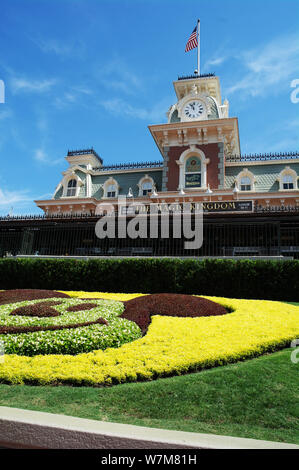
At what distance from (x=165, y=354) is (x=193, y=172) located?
79.3 ft

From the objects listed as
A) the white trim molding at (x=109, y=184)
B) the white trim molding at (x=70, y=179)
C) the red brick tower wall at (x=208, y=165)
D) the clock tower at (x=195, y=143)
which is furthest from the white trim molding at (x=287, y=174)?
the white trim molding at (x=70, y=179)

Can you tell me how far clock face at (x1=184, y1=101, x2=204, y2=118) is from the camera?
95.9ft

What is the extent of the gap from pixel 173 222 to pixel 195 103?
1908 cm

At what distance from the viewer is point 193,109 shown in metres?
29.6

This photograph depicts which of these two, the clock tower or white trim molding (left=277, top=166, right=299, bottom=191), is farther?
the clock tower

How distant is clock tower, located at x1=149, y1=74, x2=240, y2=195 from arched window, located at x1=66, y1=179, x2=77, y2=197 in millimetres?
9245

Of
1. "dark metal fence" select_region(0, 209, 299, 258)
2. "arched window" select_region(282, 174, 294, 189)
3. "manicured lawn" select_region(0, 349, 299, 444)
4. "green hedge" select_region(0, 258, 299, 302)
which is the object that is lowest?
"manicured lawn" select_region(0, 349, 299, 444)

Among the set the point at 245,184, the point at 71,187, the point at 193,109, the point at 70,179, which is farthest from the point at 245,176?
the point at 70,179

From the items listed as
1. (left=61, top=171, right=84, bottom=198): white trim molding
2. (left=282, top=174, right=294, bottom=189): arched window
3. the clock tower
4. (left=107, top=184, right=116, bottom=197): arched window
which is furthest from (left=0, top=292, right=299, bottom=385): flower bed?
(left=61, top=171, right=84, bottom=198): white trim molding

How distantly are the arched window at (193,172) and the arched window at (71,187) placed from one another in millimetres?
11439

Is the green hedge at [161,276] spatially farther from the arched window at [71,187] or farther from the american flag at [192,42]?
the american flag at [192,42]

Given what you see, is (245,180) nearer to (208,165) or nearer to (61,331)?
(208,165)

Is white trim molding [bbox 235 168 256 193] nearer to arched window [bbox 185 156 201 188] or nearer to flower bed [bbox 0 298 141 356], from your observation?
arched window [bbox 185 156 201 188]
